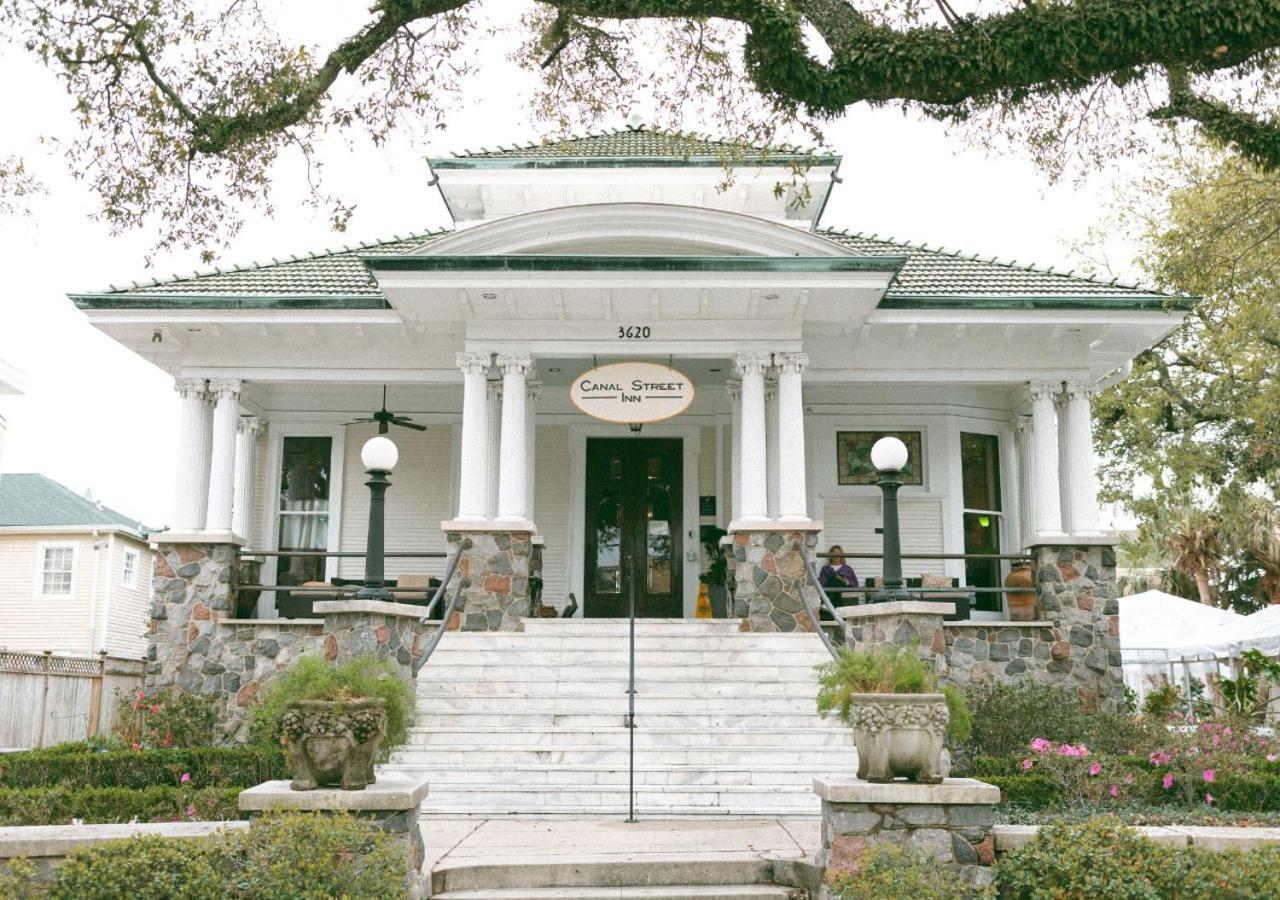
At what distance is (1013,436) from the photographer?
15.9 metres

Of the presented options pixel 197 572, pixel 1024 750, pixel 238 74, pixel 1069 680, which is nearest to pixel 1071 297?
pixel 1069 680

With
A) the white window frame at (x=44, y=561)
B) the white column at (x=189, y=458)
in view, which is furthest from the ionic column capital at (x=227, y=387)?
the white window frame at (x=44, y=561)

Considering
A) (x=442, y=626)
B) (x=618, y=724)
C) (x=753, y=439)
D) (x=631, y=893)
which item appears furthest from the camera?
(x=753, y=439)

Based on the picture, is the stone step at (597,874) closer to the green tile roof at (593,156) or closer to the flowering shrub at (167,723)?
the flowering shrub at (167,723)

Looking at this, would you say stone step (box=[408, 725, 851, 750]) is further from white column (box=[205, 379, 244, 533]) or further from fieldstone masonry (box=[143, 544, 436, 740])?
white column (box=[205, 379, 244, 533])

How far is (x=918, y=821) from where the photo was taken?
602 centimetres

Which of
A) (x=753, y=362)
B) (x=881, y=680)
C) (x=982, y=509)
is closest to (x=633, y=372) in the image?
(x=753, y=362)

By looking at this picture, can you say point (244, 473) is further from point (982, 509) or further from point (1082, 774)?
point (1082, 774)

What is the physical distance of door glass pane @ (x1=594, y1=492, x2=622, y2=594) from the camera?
1581 cm

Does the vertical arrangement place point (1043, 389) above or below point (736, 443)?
above

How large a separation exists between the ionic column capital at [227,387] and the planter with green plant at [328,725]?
8848 millimetres

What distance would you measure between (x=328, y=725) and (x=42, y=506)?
26057mm

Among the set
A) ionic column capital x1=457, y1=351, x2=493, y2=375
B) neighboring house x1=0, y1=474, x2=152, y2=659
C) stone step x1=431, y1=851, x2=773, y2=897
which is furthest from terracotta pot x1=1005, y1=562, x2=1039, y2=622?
neighboring house x1=0, y1=474, x2=152, y2=659

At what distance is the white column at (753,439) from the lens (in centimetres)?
1302
